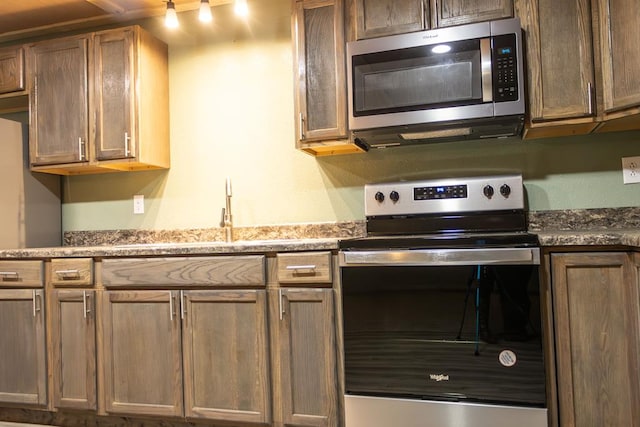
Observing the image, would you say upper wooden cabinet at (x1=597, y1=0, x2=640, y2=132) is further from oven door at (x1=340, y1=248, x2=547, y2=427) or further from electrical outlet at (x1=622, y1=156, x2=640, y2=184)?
oven door at (x1=340, y1=248, x2=547, y2=427)

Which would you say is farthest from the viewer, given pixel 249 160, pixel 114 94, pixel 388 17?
pixel 249 160

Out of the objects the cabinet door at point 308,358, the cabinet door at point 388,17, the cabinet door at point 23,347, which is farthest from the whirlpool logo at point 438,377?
the cabinet door at point 23,347

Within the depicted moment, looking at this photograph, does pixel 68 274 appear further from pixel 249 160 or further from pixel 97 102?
pixel 249 160

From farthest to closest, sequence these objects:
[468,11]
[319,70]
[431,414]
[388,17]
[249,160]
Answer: [249,160], [319,70], [388,17], [468,11], [431,414]

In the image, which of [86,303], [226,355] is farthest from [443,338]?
[86,303]

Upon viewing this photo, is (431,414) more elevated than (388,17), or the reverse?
(388,17)

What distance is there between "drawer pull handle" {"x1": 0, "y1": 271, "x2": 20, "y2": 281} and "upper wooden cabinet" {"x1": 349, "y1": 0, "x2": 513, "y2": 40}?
201 cm

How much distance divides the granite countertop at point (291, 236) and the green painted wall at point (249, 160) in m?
0.06

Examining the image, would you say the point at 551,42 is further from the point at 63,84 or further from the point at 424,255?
the point at 63,84

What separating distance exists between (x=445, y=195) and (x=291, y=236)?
2.80 ft

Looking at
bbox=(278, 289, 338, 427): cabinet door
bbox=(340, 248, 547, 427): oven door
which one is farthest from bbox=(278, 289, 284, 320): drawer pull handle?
bbox=(340, 248, 547, 427): oven door

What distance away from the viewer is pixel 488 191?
2322 millimetres

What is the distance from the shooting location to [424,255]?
190 cm

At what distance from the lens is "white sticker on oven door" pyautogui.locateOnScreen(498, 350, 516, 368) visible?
1.81 m
